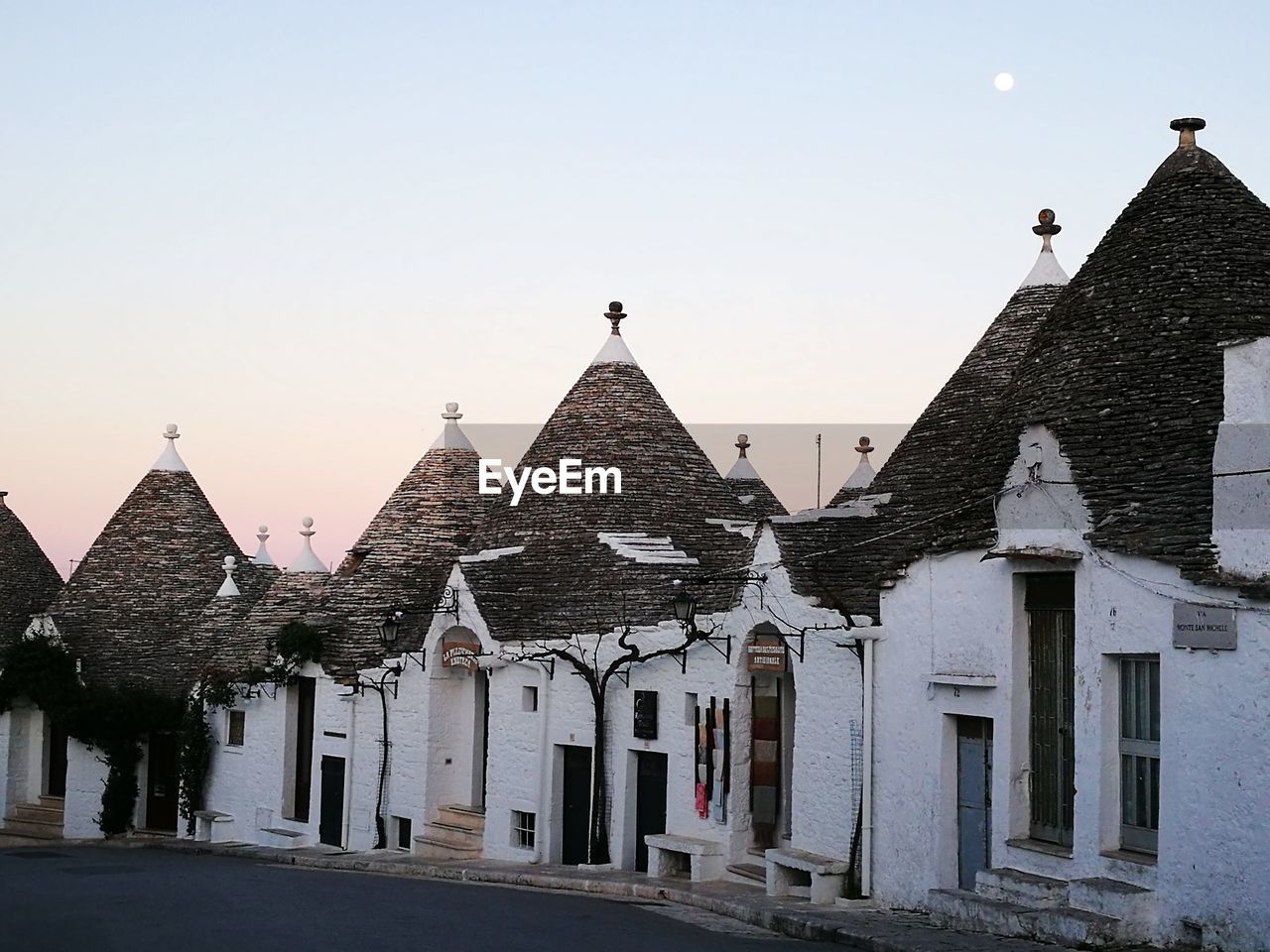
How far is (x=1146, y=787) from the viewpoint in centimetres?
1327

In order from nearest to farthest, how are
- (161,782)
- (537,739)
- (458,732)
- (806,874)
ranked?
(806,874) < (537,739) < (458,732) < (161,782)

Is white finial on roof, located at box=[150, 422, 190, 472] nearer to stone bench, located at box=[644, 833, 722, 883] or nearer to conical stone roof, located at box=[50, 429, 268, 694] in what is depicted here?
conical stone roof, located at box=[50, 429, 268, 694]

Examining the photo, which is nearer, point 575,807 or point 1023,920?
point 1023,920

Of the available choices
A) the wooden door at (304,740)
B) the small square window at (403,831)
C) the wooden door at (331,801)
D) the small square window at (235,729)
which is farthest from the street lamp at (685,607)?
the small square window at (235,729)

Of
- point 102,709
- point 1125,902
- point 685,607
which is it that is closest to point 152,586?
point 102,709

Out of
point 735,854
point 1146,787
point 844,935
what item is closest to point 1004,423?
point 1146,787

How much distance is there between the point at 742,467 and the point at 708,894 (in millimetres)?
15965

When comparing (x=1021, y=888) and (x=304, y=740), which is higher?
(x=304, y=740)

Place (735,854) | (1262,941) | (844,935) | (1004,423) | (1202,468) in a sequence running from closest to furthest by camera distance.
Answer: (1262,941) < (1202,468) < (844,935) < (1004,423) < (735,854)

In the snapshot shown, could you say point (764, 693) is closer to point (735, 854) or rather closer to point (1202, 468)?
point (735, 854)

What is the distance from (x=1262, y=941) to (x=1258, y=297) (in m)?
5.69

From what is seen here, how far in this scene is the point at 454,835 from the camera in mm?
25250

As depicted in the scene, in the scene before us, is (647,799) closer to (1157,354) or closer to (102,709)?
(1157,354)

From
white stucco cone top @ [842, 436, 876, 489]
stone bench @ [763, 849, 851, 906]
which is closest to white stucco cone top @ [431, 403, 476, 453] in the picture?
white stucco cone top @ [842, 436, 876, 489]
